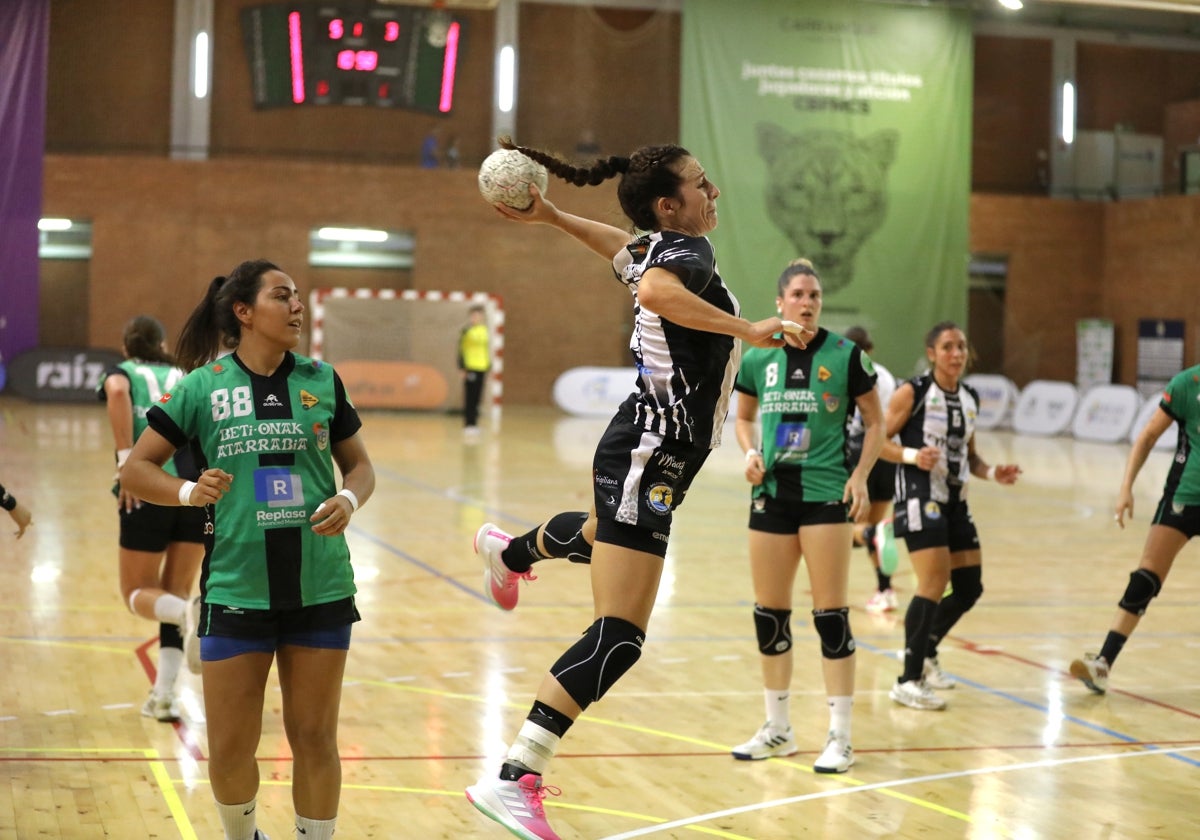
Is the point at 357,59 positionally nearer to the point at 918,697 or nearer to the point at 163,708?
the point at 163,708

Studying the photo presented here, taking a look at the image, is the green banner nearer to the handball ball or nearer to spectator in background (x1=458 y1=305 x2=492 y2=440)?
spectator in background (x1=458 y1=305 x2=492 y2=440)

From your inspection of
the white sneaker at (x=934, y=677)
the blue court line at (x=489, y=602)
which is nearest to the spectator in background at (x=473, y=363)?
the blue court line at (x=489, y=602)

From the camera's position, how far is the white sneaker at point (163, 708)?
6230mm

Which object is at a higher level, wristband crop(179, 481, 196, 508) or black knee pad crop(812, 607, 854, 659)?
wristband crop(179, 481, 196, 508)

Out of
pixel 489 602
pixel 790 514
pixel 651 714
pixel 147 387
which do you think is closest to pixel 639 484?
pixel 790 514

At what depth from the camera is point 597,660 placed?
13.1 feet

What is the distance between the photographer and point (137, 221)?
27.7m

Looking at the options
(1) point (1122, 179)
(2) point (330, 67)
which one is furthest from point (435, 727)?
(1) point (1122, 179)

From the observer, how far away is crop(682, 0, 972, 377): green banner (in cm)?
2673

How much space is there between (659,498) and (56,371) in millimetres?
23904

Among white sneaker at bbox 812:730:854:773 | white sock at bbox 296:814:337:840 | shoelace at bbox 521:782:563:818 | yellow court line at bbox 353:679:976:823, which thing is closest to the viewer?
shoelace at bbox 521:782:563:818

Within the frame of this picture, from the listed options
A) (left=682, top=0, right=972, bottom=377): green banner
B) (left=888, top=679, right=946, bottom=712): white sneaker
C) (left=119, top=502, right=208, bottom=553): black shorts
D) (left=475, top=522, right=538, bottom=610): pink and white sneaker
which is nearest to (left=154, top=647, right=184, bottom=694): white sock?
(left=119, top=502, right=208, bottom=553): black shorts

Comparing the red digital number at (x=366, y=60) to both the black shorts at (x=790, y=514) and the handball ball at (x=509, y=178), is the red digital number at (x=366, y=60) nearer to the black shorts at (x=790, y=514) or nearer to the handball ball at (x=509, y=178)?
the black shorts at (x=790, y=514)

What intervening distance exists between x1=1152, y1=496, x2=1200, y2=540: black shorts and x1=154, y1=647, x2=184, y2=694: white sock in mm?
4872
